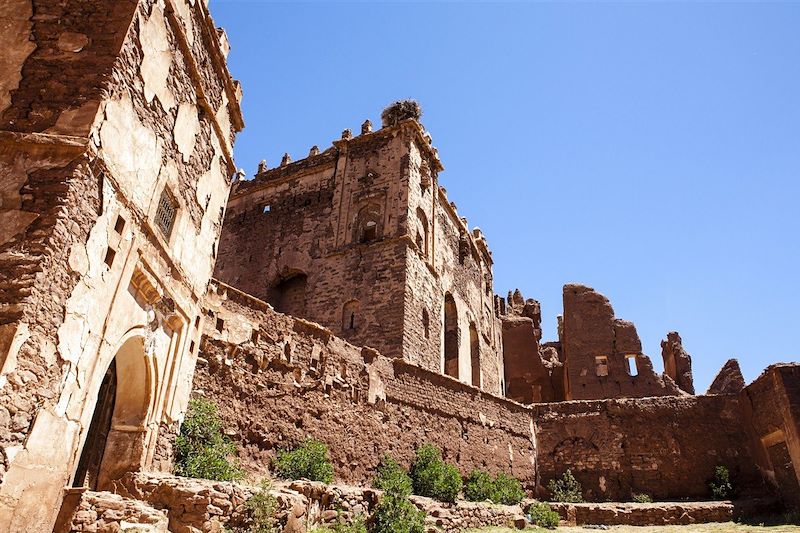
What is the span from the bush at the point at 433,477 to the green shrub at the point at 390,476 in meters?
0.41

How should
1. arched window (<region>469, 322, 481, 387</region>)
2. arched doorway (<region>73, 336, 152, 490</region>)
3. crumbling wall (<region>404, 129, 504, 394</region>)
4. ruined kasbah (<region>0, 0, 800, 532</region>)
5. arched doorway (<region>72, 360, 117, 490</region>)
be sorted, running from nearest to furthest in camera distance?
ruined kasbah (<region>0, 0, 800, 532</region>)
arched doorway (<region>73, 336, 152, 490</region>)
arched doorway (<region>72, 360, 117, 490</region>)
crumbling wall (<region>404, 129, 504, 394</region>)
arched window (<region>469, 322, 481, 387</region>)

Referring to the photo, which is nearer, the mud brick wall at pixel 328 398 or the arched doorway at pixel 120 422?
the arched doorway at pixel 120 422

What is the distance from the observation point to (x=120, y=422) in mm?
8555

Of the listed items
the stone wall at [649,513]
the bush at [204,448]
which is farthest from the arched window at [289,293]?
the bush at [204,448]

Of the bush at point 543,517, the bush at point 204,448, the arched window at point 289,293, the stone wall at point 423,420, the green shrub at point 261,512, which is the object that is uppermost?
the arched window at point 289,293

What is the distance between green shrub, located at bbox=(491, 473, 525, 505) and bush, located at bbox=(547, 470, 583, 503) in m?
1.15

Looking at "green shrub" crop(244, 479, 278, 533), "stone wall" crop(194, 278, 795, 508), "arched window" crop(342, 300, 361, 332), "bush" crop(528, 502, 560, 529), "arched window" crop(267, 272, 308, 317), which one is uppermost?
"arched window" crop(267, 272, 308, 317)

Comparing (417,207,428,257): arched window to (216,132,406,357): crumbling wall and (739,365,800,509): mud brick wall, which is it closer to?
(216,132,406,357): crumbling wall

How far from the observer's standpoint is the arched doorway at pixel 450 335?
24.8 m

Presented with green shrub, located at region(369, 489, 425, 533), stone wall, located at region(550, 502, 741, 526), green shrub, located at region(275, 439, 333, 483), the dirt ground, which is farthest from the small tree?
stone wall, located at region(550, 502, 741, 526)

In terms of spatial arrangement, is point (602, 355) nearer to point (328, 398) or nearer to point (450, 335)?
point (450, 335)

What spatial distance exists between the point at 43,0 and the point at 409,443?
11603 mm

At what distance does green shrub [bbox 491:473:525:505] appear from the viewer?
50.3 ft

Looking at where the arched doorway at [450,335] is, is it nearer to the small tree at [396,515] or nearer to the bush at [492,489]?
the bush at [492,489]
